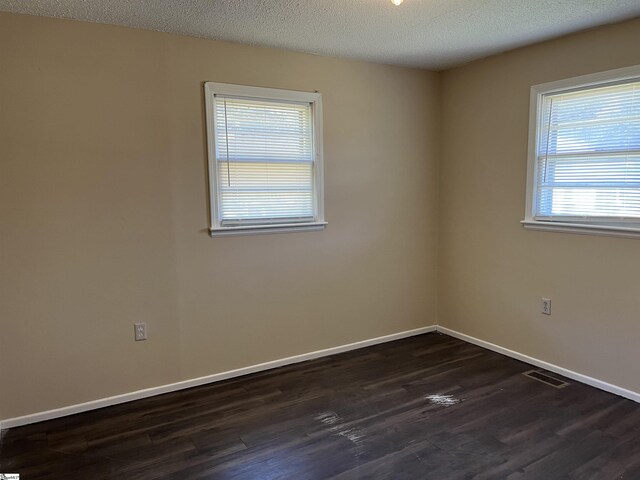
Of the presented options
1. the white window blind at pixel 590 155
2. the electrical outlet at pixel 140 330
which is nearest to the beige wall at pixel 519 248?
the white window blind at pixel 590 155

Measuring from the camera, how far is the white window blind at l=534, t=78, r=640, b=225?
274 centimetres

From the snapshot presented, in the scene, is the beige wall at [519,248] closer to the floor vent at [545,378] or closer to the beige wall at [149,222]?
the floor vent at [545,378]

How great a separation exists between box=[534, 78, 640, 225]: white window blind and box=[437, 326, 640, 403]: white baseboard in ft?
3.54

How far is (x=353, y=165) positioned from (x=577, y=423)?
2.33 meters

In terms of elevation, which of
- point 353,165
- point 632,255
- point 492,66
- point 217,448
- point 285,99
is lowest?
point 217,448

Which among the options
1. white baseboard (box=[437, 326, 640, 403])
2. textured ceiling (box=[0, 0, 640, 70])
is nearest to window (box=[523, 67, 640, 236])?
textured ceiling (box=[0, 0, 640, 70])

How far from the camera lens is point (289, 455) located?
227 cm

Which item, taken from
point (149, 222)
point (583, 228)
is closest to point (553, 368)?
point (583, 228)

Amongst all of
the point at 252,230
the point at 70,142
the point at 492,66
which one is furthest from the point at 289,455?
the point at 492,66

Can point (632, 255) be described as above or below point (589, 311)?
above

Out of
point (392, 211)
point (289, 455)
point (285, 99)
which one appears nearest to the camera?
point (289, 455)

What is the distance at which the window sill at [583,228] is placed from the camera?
9.00 feet

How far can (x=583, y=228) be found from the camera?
9.73 ft

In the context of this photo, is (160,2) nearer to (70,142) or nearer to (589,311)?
(70,142)
